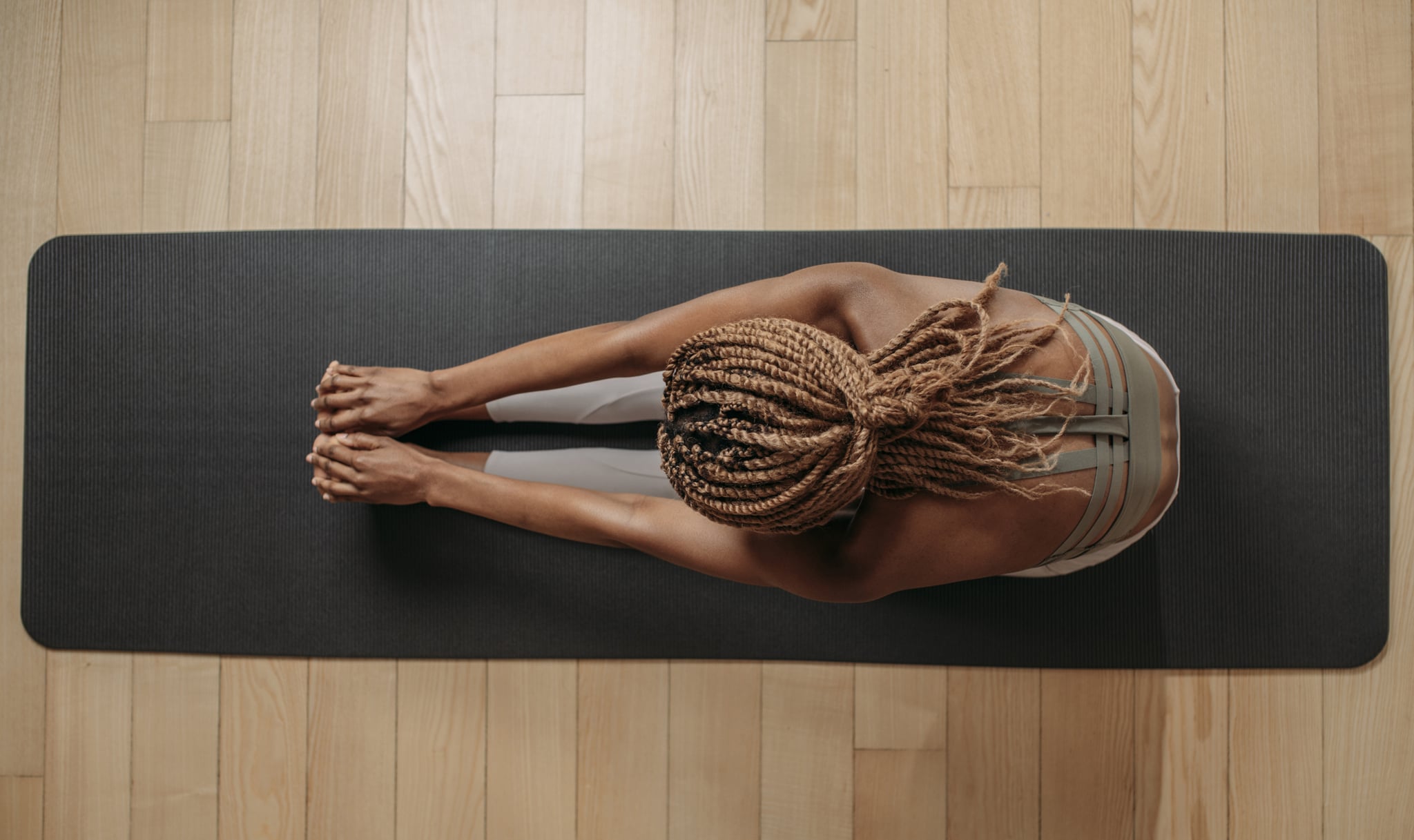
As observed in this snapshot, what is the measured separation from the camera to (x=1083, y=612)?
1.18 metres

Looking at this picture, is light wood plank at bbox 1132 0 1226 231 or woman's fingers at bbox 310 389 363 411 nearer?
woman's fingers at bbox 310 389 363 411

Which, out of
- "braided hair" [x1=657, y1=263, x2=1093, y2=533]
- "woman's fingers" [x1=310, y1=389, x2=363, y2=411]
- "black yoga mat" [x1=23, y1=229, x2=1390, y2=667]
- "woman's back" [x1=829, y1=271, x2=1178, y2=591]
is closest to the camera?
"braided hair" [x1=657, y1=263, x2=1093, y2=533]

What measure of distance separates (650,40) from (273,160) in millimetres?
657

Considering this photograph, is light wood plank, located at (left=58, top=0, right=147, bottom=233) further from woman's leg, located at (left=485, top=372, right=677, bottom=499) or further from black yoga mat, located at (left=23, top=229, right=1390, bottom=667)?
woman's leg, located at (left=485, top=372, right=677, bottom=499)

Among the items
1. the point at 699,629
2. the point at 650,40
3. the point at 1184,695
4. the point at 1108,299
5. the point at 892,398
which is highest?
the point at 650,40

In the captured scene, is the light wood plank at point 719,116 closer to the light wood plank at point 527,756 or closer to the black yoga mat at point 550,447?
the black yoga mat at point 550,447

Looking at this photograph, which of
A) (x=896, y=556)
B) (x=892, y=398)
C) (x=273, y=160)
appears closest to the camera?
(x=892, y=398)

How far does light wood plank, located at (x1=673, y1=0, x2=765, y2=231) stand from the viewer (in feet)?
4.13

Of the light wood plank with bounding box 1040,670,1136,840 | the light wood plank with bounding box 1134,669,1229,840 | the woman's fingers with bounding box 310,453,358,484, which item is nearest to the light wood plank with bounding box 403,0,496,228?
the woman's fingers with bounding box 310,453,358,484

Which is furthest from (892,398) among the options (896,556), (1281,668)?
(1281,668)

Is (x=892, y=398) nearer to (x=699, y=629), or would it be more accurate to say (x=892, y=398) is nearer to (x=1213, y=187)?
(x=699, y=629)

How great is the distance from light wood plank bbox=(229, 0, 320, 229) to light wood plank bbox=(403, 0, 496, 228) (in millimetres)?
170

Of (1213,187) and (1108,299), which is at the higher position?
(1213,187)

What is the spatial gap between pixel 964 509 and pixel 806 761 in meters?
0.69
